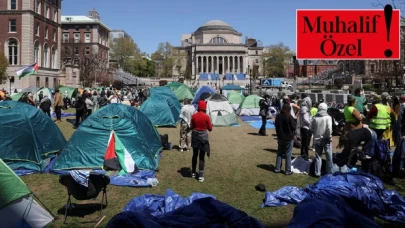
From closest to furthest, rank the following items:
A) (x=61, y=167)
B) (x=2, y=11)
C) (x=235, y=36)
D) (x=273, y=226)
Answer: (x=273, y=226) < (x=61, y=167) < (x=2, y=11) < (x=235, y=36)

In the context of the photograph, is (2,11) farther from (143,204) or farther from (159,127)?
(143,204)

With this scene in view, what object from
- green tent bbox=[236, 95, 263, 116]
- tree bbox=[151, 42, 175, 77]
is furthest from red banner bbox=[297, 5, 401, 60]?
tree bbox=[151, 42, 175, 77]

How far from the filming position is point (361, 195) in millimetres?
5855

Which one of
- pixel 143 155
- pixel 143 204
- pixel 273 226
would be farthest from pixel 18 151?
pixel 273 226

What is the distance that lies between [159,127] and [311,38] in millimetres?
13649

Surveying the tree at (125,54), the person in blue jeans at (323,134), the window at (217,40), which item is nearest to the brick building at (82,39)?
the tree at (125,54)

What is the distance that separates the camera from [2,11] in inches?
1703

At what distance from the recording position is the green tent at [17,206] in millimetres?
5516

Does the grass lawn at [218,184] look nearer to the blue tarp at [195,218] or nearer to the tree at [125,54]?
the blue tarp at [195,218]

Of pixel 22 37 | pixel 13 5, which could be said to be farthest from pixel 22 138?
pixel 13 5

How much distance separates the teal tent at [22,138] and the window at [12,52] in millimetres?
39566

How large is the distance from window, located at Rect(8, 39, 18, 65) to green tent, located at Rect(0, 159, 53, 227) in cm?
4368

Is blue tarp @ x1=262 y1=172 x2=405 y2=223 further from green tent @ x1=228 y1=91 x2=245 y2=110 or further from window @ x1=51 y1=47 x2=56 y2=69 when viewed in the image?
window @ x1=51 y1=47 x2=56 y2=69

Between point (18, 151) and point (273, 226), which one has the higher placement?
point (18, 151)
